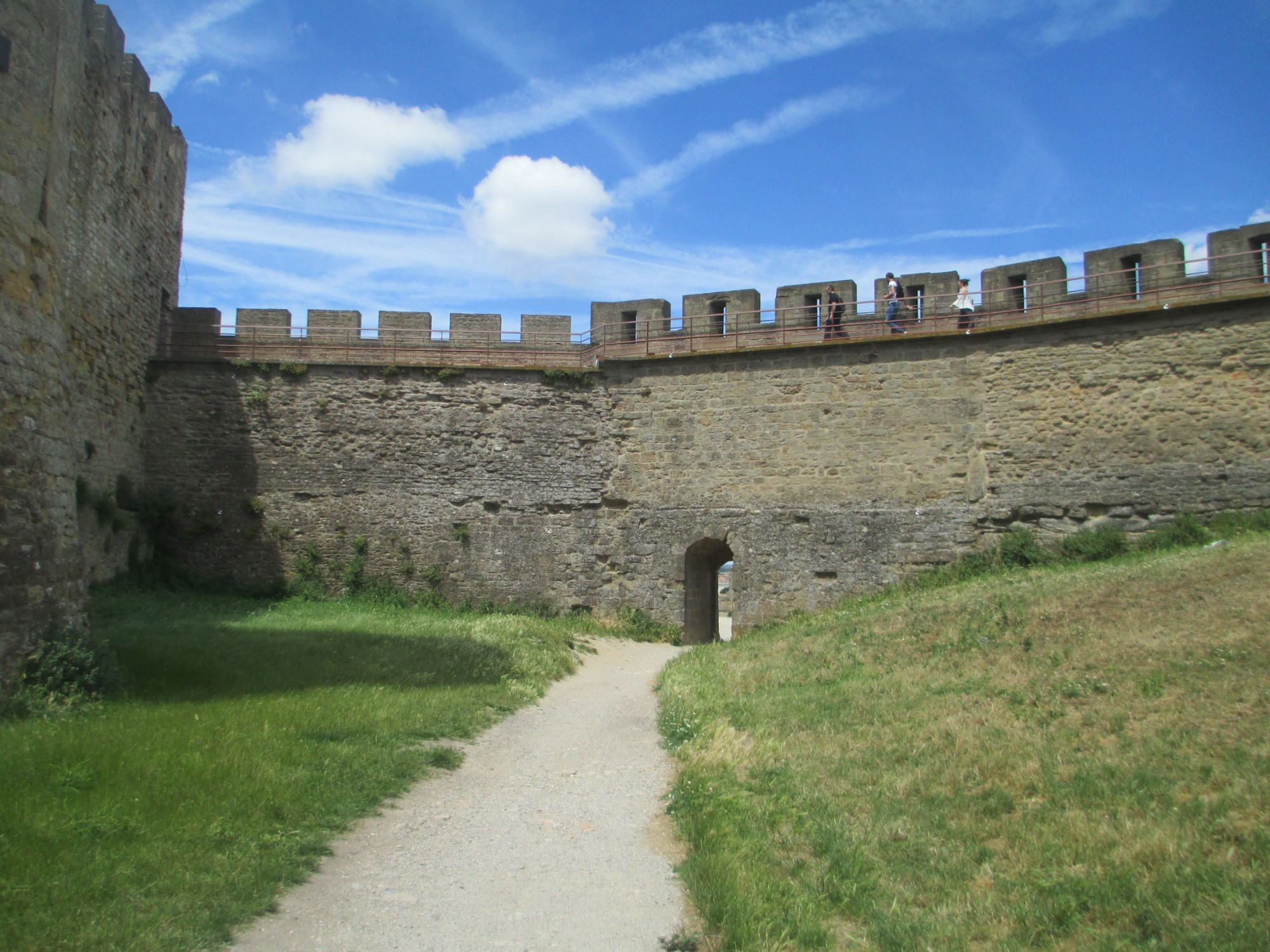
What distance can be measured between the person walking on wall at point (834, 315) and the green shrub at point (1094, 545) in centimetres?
524

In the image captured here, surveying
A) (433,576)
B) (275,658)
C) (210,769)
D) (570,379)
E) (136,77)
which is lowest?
(210,769)

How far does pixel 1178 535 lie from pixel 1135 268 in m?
4.30

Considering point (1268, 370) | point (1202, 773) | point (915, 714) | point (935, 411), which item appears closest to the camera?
point (1202, 773)

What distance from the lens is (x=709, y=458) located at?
1697 centimetres

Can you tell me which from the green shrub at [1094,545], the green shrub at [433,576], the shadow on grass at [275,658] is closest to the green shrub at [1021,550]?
the green shrub at [1094,545]

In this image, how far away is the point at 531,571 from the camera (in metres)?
17.4

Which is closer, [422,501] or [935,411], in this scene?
[935,411]

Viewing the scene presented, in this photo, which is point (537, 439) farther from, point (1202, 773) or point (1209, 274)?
point (1202, 773)

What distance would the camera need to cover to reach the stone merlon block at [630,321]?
17594 mm

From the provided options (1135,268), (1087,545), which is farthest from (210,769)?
(1135,268)

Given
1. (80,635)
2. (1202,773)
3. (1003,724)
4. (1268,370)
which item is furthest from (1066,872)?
(1268,370)

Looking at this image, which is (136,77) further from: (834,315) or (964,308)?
(964,308)

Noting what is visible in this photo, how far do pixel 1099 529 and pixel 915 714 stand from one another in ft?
26.8

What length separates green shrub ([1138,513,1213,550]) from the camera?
12914 millimetres
